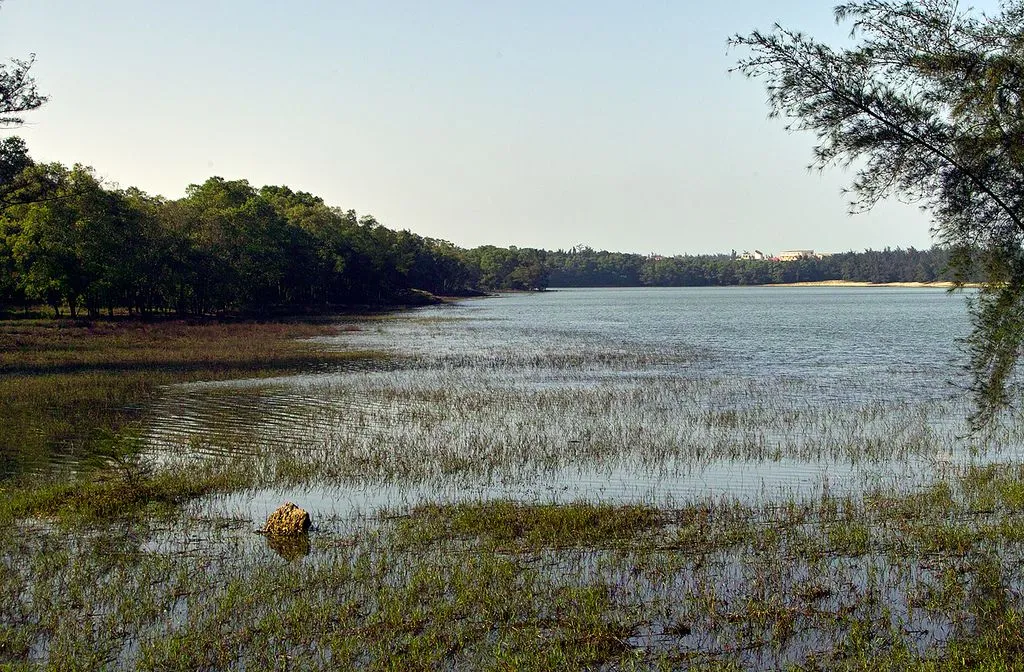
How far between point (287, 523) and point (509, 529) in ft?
10.8

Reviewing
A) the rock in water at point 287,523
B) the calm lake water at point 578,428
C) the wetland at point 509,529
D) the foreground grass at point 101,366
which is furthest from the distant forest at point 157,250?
the rock in water at point 287,523

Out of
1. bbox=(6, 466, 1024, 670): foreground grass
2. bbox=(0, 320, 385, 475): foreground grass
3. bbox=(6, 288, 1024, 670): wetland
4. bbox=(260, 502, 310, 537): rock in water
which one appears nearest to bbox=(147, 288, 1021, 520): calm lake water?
bbox=(6, 288, 1024, 670): wetland

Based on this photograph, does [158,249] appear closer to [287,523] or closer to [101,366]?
[101,366]

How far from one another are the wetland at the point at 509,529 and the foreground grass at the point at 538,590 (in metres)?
0.04

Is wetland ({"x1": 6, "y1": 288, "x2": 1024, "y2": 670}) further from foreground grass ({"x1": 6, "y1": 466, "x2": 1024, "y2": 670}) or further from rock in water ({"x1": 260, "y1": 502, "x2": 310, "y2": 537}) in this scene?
rock in water ({"x1": 260, "y1": 502, "x2": 310, "y2": 537})

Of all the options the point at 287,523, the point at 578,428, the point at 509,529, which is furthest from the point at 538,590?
the point at 578,428

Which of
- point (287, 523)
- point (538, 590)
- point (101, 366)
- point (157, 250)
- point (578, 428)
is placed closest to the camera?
point (538, 590)

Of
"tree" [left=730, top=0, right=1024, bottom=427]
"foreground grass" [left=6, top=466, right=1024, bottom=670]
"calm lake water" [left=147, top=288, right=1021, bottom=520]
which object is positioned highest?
"tree" [left=730, top=0, right=1024, bottom=427]

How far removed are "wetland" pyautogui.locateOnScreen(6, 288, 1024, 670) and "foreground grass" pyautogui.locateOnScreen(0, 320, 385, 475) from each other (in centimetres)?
26

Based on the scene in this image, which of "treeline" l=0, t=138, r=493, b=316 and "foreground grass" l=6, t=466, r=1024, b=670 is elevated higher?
"treeline" l=0, t=138, r=493, b=316

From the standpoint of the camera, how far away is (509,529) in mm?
12945

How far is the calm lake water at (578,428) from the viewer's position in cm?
1661

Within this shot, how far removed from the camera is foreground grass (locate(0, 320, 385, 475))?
21125 millimetres

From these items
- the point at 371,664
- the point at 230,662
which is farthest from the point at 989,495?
the point at 230,662
